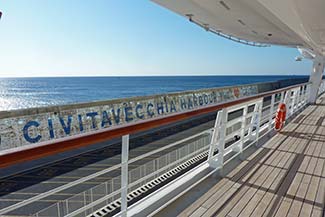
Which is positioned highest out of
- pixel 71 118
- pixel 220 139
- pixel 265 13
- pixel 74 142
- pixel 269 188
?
pixel 265 13

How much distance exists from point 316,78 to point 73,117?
9.62 m

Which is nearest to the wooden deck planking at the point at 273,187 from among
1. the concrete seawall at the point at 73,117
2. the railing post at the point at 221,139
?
the railing post at the point at 221,139

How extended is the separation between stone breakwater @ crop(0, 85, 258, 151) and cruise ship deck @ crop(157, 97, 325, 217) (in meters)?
3.96

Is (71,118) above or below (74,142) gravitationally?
below

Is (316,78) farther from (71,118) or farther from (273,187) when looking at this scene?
(71,118)

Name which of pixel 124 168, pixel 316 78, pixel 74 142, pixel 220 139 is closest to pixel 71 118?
pixel 316 78

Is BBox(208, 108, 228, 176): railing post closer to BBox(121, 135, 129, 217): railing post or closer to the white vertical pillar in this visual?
BBox(121, 135, 129, 217): railing post

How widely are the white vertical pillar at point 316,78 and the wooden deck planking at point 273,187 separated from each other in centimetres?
511

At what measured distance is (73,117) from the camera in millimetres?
11227

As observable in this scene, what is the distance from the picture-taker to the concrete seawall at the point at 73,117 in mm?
9359

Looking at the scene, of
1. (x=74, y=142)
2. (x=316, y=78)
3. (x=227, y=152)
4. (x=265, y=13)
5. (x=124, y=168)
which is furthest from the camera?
(x=316, y=78)

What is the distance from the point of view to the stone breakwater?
368 inches

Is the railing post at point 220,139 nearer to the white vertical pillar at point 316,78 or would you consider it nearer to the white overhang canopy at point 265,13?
the white overhang canopy at point 265,13

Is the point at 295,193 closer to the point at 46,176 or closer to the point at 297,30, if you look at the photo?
the point at 297,30
